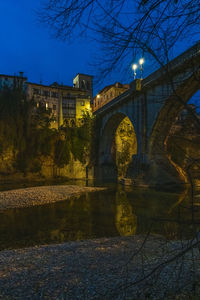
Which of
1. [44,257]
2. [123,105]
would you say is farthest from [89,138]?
[44,257]

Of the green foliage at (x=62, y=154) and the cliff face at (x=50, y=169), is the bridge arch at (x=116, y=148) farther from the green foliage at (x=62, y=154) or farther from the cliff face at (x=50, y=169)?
the green foliage at (x=62, y=154)

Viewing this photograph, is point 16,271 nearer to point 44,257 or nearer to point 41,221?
point 44,257

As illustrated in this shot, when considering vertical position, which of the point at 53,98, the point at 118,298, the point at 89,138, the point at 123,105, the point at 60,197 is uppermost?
the point at 53,98

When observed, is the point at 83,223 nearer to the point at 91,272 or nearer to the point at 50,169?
the point at 91,272

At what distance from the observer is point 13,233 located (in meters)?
8.95

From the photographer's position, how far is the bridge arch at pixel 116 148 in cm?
4028

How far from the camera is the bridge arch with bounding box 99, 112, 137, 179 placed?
40284mm

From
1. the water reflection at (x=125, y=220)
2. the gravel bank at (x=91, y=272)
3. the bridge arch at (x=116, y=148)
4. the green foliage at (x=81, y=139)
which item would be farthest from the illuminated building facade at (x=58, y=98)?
the gravel bank at (x=91, y=272)

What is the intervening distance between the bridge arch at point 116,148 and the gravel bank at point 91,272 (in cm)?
3324

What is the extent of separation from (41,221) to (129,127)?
35.2m

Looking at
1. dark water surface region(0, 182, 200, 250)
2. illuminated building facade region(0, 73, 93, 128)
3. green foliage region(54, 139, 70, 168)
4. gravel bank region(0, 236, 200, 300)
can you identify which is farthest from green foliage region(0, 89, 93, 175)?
gravel bank region(0, 236, 200, 300)

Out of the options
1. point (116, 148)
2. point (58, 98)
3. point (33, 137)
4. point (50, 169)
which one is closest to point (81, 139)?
point (116, 148)

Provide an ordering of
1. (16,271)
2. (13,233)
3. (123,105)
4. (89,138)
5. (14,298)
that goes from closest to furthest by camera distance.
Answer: (14,298) → (16,271) → (13,233) → (123,105) → (89,138)

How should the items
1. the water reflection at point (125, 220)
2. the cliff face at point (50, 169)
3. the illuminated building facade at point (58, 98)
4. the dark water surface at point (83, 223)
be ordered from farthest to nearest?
the illuminated building facade at point (58, 98), the cliff face at point (50, 169), the water reflection at point (125, 220), the dark water surface at point (83, 223)
